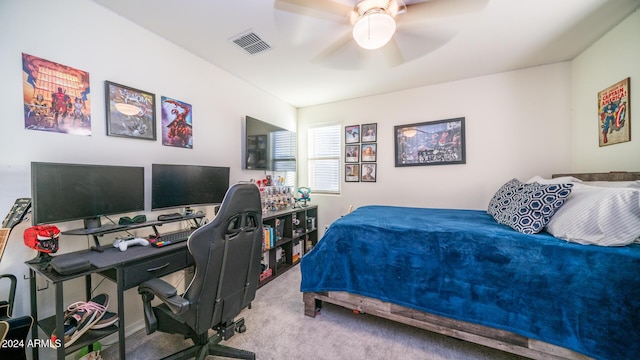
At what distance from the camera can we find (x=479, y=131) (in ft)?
9.81

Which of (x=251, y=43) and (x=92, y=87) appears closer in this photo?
(x=92, y=87)

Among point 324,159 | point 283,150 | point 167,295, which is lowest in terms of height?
point 167,295

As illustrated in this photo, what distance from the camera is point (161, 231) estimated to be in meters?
2.07

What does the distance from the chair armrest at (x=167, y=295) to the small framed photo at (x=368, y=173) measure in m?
2.97

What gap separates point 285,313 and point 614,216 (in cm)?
243

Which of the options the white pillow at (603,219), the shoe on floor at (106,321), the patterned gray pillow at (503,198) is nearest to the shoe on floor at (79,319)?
the shoe on floor at (106,321)

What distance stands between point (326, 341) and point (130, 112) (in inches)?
97.2

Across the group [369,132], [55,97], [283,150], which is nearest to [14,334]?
[55,97]

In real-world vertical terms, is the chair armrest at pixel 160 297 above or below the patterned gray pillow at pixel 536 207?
below

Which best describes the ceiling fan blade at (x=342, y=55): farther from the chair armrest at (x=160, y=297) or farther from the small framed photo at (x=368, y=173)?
the chair armrest at (x=160, y=297)

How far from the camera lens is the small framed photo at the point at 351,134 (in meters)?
3.72

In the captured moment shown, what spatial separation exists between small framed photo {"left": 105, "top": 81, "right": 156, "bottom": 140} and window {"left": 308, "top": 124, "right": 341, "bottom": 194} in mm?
2552

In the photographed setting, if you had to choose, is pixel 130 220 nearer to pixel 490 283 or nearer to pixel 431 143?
pixel 490 283

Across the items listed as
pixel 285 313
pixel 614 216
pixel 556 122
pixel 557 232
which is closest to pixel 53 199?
pixel 285 313
